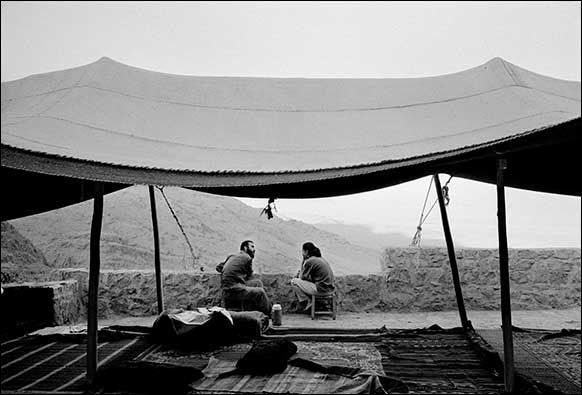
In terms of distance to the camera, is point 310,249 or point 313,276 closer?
point 313,276

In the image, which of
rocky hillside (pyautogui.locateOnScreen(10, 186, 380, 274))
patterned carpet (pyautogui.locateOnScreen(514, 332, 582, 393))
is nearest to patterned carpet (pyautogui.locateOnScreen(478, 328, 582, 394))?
patterned carpet (pyautogui.locateOnScreen(514, 332, 582, 393))

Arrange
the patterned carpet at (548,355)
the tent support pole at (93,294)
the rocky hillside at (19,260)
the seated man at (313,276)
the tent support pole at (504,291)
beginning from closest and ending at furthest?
the tent support pole at (504,291) < the tent support pole at (93,294) < the patterned carpet at (548,355) < the seated man at (313,276) < the rocky hillside at (19,260)

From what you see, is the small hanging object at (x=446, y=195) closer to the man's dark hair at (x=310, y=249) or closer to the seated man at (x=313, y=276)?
the seated man at (x=313, y=276)

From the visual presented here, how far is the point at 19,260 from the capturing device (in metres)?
9.44

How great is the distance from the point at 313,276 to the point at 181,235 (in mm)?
7259

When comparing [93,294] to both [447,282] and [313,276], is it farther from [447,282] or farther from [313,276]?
[447,282]

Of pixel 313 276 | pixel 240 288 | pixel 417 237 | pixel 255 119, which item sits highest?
pixel 255 119

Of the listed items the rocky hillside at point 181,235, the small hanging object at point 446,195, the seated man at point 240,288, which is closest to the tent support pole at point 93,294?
the seated man at point 240,288

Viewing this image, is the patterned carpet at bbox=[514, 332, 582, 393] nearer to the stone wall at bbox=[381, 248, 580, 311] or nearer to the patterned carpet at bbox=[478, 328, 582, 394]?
the patterned carpet at bbox=[478, 328, 582, 394]

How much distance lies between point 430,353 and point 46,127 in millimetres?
Answer: 3225

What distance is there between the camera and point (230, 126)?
4.25m

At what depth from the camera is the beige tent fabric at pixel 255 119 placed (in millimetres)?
3557

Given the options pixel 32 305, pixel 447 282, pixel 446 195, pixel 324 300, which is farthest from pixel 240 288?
pixel 447 282

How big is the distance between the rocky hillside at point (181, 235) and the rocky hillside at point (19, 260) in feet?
5.50
